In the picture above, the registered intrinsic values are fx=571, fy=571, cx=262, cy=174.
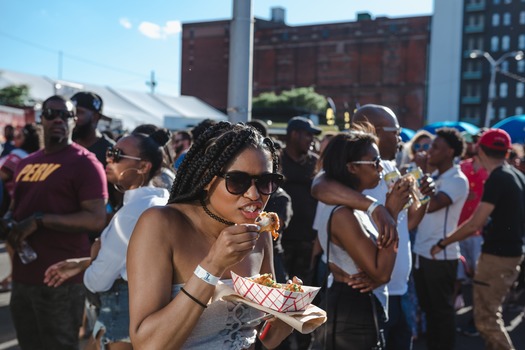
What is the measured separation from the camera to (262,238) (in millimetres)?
2375

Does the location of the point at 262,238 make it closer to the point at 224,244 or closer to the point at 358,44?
the point at 224,244

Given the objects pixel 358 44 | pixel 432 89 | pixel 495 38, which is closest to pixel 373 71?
pixel 358 44

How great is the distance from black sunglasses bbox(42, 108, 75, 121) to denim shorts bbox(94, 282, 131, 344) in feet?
4.82

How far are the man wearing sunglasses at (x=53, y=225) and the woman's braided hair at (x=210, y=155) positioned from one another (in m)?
1.86

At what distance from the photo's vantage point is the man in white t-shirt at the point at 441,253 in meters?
5.05

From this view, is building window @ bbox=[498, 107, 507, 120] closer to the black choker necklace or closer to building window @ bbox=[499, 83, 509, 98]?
building window @ bbox=[499, 83, 509, 98]

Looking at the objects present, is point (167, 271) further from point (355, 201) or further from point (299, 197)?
point (299, 197)

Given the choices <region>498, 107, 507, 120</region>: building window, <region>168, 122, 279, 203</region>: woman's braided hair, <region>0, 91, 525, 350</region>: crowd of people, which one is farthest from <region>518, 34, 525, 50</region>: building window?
<region>168, 122, 279, 203</region>: woman's braided hair

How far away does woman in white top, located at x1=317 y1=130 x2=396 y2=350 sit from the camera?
303 centimetres

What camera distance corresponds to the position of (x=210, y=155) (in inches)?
79.6

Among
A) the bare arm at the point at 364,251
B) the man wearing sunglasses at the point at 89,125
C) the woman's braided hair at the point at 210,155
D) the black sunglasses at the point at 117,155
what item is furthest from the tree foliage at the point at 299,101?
the woman's braided hair at the point at 210,155

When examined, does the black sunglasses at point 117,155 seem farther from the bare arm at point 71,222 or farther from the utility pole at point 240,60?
the utility pole at point 240,60

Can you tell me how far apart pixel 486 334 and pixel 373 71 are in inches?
2456

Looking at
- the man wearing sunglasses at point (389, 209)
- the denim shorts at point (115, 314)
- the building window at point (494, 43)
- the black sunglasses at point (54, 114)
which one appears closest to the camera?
the denim shorts at point (115, 314)
